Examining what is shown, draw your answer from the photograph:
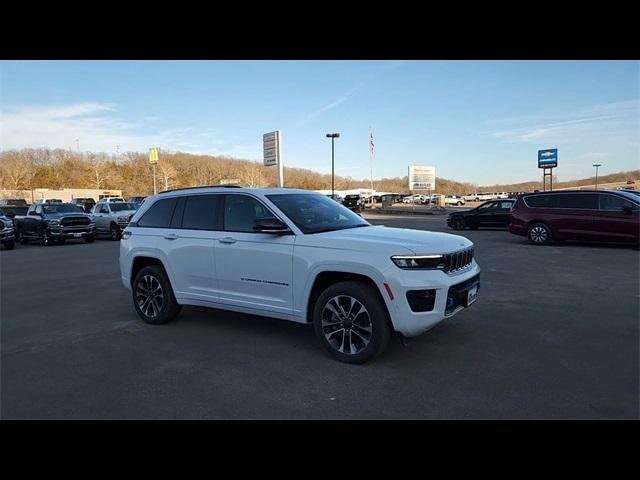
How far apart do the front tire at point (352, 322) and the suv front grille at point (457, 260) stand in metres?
0.79

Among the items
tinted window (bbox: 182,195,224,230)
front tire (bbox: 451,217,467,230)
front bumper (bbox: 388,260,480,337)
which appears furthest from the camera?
front tire (bbox: 451,217,467,230)

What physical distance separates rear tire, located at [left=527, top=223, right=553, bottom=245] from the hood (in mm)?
11412

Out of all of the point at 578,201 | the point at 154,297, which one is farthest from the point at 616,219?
the point at 154,297

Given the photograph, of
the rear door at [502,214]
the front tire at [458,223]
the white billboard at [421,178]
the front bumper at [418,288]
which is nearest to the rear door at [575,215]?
the rear door at [502,214]

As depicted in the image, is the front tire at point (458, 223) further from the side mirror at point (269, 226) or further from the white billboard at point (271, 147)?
the white billboard at point (271, 147)

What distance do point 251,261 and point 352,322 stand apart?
1.46 metres

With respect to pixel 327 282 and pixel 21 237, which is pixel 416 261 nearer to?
pixel 327 282

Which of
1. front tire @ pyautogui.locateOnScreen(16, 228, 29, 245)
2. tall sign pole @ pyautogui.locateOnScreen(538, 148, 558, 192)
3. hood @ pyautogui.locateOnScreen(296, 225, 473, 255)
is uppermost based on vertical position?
tall sign pole @ pyautogui.locateOnScreen(538, 148, 558, 192)

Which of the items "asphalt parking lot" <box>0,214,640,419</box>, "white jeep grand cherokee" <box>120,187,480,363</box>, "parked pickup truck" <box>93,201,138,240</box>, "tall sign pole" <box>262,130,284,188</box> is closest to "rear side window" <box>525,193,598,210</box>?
"asphalt parking lot" <box>0,214,640,419</box>

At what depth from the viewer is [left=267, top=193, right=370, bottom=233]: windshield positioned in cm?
555

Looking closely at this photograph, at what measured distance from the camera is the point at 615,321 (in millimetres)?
6312

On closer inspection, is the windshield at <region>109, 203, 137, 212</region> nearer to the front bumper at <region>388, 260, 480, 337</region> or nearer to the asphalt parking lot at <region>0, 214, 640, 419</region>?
the asphalt parking lot at <region>0, 214, 640, 419</region>

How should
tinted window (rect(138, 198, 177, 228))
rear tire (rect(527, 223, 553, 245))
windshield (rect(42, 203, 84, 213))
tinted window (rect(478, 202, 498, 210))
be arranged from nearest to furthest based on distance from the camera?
tinted window (rect(138, 198, 177, 228)), rear tire (rect(527, 223, 553, 245)), windshield (rect(42, 203, 84, 213)), tinted window (rect(478, 202, 498, 210))

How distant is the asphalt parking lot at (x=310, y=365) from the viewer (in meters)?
3.89
